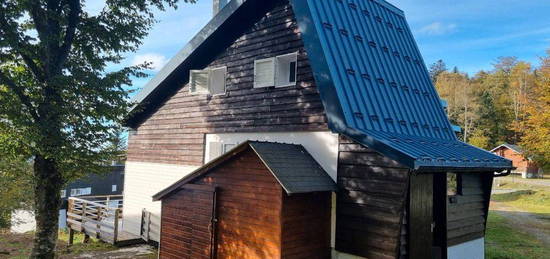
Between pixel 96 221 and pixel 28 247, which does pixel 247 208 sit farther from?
pixel 28 247

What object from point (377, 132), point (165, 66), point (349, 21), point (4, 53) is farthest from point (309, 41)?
point (4, 53)

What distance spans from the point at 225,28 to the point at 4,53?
5.09 metres

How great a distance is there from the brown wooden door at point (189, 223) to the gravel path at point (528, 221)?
43.3 ft

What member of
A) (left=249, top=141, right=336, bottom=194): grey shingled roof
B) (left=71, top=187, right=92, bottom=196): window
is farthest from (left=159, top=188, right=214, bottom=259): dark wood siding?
(left=71, top=187, right=92, bottom=196): window

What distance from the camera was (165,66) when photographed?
36.3ft

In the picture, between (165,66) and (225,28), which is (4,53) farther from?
(225,28)

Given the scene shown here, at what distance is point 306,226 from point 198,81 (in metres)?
5.93

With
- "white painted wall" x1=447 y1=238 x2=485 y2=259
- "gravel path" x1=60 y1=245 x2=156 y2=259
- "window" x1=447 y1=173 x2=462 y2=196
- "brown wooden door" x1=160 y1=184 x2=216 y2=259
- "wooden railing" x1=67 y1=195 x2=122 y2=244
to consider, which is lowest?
"gravel path" x1=60 y1=245 x2=156 y2=259

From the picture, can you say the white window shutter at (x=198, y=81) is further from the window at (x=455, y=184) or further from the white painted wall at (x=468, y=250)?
the white painted wall at (x=468, y=250)

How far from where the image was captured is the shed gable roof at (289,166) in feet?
19.5

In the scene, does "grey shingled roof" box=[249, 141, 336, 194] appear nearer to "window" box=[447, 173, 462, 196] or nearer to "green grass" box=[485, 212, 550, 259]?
"window" box=[447, 173, 462, 196]

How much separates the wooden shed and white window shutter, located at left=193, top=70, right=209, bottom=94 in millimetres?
3612

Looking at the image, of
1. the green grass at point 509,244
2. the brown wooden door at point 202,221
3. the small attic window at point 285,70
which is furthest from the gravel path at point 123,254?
the green grass at point 509,244

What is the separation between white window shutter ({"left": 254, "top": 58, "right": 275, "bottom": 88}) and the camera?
8.46m
